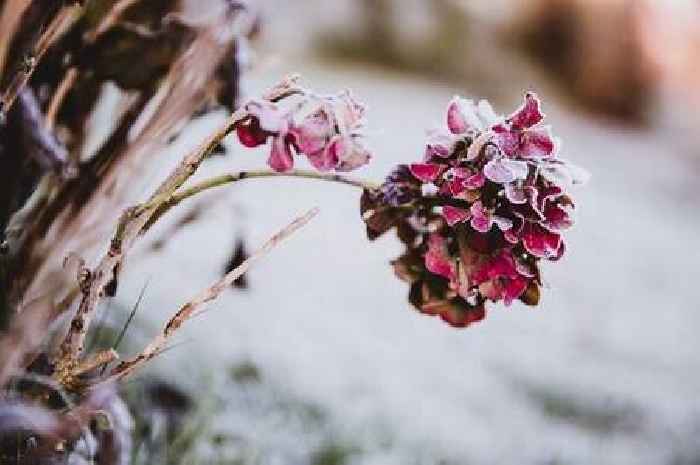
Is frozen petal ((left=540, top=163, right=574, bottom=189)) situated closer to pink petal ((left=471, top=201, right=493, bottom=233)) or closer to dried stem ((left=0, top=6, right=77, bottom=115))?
pink petal ((left=471, top=201, right=493, bottom=233))

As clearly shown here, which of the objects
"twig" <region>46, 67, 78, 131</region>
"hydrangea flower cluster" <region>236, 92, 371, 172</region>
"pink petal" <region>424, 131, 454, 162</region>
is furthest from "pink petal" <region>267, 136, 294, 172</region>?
"twig" <region>46, 67, 78, 131</region>

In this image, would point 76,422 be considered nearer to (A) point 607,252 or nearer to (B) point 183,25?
(B) point 183,25

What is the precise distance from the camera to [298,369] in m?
1.58

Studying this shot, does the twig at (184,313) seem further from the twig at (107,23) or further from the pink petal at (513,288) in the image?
the twig at (107,23)

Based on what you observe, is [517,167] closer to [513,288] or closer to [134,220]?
[513,288]

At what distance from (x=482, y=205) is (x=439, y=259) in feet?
0.25

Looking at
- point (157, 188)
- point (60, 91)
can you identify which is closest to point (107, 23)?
point (60, 91)

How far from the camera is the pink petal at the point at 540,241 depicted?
2.17 feet

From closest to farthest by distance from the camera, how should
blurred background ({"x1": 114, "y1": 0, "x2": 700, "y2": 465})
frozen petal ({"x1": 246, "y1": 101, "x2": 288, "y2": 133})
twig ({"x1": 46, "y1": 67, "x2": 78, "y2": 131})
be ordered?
frozen petal ({"x1": 246, "y1": 101, "x2": 288, "y2": 133})
twig ({"x1": 46, "y1": 67, "x2": 78, "y2": 131})
blurred background ({"x1": 114, "y1": 0, "x2": 700, "y2": 465})

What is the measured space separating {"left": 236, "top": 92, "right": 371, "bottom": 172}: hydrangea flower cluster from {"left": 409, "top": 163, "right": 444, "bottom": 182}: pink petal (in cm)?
5

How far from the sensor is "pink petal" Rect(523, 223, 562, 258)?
2.17 ft

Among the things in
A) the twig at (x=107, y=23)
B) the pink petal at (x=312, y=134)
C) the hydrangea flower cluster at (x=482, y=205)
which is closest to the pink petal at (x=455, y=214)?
the hydrangea flower cluster at (x=482, y=205)

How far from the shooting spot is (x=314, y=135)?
0.65 m

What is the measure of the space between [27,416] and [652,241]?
324 cm
